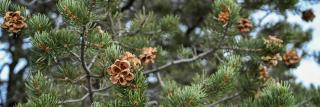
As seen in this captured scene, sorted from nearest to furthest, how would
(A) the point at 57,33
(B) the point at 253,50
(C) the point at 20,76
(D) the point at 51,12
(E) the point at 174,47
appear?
1. (A) the point at 57,33
2. (B) the point at 253,50
3. (E) the point at 174,47
4. (D) the point at 51,12
5. (C) the point at 20,76

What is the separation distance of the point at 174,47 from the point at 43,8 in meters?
1.19

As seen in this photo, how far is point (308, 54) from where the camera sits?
4598 mm

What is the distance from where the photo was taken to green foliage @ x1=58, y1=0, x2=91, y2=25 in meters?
2.18

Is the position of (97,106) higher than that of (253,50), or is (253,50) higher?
(253,50)

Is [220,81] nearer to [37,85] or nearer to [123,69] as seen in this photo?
[123,69]

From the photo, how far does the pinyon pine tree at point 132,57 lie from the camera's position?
2133 mm

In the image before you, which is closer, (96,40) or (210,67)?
(96,40)

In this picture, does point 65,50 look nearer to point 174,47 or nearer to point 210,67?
point 174,47

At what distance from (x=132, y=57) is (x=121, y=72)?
86mm

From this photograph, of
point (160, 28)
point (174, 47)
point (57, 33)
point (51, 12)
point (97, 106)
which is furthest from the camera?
point (51, 12)

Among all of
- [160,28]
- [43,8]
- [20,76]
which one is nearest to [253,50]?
[160,28]

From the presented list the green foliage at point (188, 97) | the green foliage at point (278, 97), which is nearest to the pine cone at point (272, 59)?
the green foliage at point (278, 97)

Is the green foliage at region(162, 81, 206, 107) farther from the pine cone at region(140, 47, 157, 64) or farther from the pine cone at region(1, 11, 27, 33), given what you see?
the pine cone at region(1, 11, 27, 33)

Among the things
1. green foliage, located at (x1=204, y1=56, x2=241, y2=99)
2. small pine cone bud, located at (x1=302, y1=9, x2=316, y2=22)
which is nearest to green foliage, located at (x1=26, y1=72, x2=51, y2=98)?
green foliage, located at (x1=204, y1=56, x2=241, y2=99)
